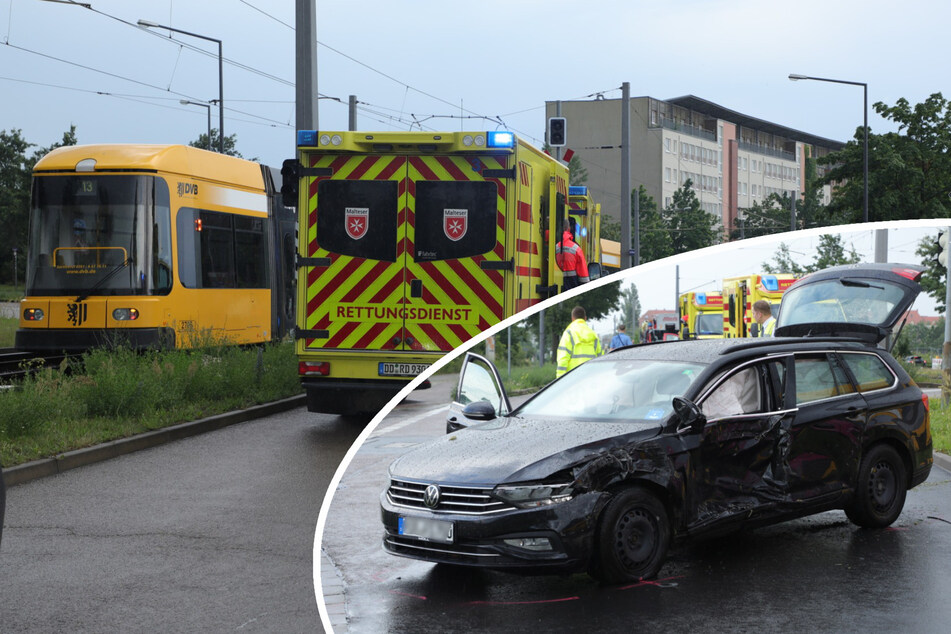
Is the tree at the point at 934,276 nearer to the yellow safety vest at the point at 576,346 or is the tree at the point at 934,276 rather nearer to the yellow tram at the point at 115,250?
the yellow safety vest at the point at 576,346

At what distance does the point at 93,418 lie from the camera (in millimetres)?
13445

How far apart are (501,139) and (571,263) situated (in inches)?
198

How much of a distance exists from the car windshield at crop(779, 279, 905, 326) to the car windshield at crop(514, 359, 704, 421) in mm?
232

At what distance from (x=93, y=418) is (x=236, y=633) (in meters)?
7.88

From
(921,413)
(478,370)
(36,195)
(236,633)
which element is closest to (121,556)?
(236,633)

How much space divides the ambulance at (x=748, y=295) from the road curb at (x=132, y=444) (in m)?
9.73

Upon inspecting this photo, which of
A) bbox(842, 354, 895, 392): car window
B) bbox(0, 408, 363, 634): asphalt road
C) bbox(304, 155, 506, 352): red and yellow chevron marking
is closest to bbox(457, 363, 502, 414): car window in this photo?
Answer: bbox(842, 354, 895, 392): car window

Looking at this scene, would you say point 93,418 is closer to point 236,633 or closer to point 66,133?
point 236,633

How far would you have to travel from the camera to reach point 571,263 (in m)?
3.37

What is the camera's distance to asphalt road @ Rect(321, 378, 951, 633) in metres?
1.76

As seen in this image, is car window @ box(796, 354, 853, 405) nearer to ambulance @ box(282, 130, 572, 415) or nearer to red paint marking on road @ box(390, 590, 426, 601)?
red paint marking on road @ box(390, 590, 426, 601)

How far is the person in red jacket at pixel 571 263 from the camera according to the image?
10.1 ft

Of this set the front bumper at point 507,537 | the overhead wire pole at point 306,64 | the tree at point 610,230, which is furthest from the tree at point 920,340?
the tree at point 610,230

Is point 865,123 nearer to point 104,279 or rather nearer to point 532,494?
point 104,279
